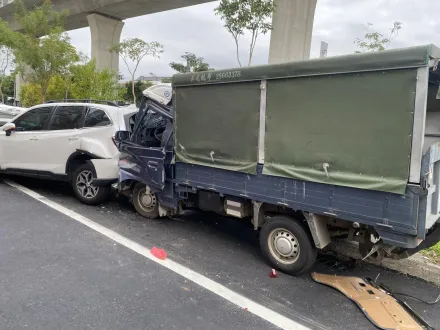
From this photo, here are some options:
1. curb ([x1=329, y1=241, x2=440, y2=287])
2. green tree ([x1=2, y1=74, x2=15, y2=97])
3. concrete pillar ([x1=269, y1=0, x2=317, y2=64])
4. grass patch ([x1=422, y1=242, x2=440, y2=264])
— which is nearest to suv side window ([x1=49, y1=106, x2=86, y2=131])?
curb ([x1=329, y1=241, x2=440, y2=287])

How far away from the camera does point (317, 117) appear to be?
12.3ft

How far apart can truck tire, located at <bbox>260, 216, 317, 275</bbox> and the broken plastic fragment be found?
48.8 inches

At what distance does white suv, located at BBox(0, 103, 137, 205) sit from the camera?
6.16m

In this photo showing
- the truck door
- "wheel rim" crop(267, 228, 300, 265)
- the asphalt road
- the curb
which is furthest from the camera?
the truck door

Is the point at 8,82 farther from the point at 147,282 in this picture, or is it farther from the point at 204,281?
the point at 204,281

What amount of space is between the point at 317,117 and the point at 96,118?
13.6 feet

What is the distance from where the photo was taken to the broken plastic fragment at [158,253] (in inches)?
176

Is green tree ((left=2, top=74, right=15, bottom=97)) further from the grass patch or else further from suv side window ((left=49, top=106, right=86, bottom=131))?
the grass patch

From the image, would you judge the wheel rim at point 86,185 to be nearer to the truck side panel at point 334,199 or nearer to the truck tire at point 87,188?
the truck tire at point 87,188

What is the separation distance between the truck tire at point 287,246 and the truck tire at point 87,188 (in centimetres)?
330

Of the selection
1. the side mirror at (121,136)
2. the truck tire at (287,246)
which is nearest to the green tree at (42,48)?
the side mirror at (121,136)

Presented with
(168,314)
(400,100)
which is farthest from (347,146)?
(168,314)

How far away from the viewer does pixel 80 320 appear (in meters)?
3.05

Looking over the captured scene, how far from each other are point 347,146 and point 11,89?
217 feet
